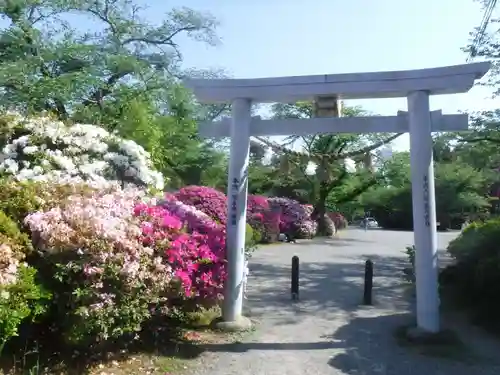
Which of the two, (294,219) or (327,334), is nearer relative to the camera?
(327,334)

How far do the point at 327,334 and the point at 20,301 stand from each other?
4.07 metres

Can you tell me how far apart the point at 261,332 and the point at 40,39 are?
16525 millimetres

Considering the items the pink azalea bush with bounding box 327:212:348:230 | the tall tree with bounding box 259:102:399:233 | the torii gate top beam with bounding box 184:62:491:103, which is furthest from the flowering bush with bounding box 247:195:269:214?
the torii gate top beam with bounding box 184:62:491:103

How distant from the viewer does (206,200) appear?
12211 mm

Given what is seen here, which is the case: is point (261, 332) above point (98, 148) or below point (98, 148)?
below

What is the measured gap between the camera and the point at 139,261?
5.44 meters

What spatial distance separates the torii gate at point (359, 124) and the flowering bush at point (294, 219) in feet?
50.9

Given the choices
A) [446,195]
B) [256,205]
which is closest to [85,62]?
[256,205]

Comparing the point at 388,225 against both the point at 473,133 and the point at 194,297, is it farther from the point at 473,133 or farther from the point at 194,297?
the point at 194,297

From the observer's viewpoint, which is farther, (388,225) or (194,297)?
(388,225)

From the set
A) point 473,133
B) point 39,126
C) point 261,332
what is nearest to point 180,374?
point 261,332

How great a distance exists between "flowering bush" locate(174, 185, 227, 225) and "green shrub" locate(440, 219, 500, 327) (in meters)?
4.77

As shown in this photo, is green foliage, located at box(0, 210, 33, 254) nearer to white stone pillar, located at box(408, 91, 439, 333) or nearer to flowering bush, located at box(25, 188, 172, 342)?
flowering bush, located at box(25, 188, 172, 342)

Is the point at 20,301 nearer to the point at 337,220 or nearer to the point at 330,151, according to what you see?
the point at 330,151
